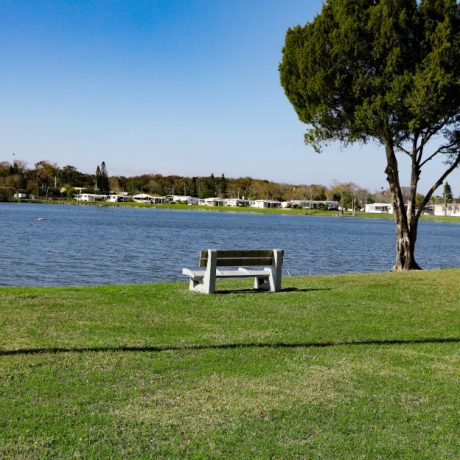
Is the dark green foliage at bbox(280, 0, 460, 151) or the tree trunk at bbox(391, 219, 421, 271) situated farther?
the tree trunk at bbox(391, 219, 421, 271)

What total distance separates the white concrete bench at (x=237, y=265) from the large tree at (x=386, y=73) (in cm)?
825

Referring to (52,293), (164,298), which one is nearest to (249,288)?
(164,298)

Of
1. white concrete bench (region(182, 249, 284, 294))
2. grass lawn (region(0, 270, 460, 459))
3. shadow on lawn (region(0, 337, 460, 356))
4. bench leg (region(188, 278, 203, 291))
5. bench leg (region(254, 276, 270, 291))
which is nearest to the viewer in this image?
grass lawn (region(0, 270, 460, 459))

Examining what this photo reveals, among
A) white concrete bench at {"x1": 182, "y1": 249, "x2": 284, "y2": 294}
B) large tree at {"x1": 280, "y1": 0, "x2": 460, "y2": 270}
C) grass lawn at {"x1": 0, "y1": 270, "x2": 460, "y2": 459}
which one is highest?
large tree at {"x1": 280, "y1": 0, "x2": 460, "y2": 270}

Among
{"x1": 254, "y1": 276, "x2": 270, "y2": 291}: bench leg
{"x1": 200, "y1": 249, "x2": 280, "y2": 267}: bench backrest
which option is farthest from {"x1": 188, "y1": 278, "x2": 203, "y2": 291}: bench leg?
{"x1": 254, "y1": 276, "x2": 270, "y2": 291}: bench leg

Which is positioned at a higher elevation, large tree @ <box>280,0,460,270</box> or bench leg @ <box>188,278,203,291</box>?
large tree @ <box>280,0,460,270</box>

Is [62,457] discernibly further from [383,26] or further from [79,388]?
[383,26]

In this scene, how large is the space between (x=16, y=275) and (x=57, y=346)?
53.4 feet

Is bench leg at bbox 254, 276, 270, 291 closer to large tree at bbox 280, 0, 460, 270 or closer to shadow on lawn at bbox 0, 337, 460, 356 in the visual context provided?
shadow on lawn at bbox 0, 337, 460, 356

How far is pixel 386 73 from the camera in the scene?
18562 mm

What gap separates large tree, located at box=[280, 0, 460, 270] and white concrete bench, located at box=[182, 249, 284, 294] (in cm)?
825

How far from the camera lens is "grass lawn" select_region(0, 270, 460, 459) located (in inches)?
177

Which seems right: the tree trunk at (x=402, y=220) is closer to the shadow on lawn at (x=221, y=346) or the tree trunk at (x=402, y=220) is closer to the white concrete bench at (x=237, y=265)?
the white concrete bench at (x=237, y=265)

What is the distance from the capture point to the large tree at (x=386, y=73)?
17984mm
